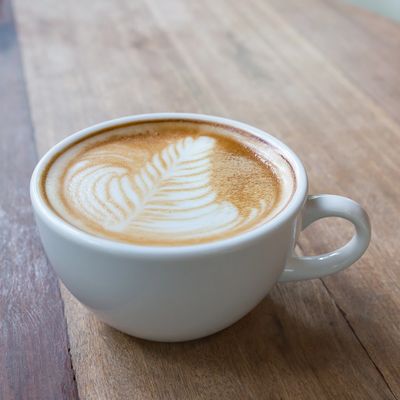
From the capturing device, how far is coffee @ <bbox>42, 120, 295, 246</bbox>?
550mm

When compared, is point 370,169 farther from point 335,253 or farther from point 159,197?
point 159,197

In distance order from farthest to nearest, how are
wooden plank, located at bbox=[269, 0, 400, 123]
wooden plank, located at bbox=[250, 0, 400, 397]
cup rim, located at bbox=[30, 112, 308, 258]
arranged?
wooden plank, located at bbox=[269, 0, 400, 123] < wooden plank, located at bbox=[250, 0, 400, 397] < cup rim, located at bbox=[30, 112, 308, 258]

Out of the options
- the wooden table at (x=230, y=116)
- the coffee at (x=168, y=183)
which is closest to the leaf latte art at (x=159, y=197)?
the coffee at (x=168, y=183)

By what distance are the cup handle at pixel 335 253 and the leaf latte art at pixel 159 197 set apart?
6 centimetres

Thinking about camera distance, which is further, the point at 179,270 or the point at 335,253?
the point at 335,253

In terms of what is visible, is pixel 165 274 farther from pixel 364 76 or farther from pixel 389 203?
pixel 364 76

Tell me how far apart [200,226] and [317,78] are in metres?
0.67

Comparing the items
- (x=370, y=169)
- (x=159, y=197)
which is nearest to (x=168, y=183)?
(x=159, y=197)

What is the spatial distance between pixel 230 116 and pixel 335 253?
1.48ft

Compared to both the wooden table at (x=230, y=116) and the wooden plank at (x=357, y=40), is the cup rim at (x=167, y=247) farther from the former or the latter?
the wooden plank at (x=357, y=40)

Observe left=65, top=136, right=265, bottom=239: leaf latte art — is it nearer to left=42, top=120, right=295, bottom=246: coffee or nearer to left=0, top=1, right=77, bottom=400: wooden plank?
left=42, top=120, right=295, bottom=246: coffee

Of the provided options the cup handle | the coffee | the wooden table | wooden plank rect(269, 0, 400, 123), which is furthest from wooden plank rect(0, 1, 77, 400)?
wooden plank rect(269, 0, 400, 123)

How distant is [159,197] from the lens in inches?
23.4

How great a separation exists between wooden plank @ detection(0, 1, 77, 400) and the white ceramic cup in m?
0.07
